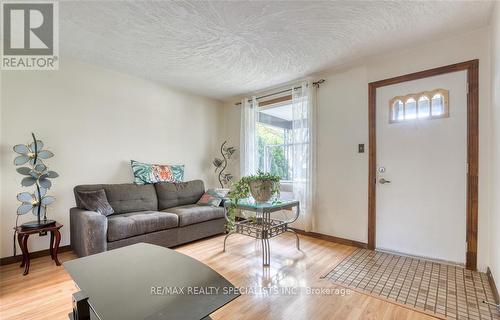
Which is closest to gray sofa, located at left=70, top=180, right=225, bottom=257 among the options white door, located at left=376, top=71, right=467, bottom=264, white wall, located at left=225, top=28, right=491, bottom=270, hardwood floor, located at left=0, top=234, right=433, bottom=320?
hardwood floor, located at left=0, top=234, right=433, bottom=320

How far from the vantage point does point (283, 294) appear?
1.89 meters

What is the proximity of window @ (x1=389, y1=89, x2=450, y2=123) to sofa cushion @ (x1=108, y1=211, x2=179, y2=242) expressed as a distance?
3.01 metres

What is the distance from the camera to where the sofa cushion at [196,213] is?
3031 mm

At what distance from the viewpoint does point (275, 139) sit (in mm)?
4191

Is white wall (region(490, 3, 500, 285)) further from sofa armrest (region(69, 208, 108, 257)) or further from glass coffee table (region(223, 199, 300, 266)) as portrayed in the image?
sofa armrest (region(69, 208, 108, 257))

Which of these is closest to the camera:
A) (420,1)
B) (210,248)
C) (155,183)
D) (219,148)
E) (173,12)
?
(420,1)

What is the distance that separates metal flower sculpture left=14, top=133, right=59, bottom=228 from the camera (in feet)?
7.86

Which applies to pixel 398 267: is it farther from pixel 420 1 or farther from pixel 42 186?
pixel 42 186

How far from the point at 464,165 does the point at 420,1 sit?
64.4 inches

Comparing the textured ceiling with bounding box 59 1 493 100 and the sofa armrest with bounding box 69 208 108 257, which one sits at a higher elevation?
the textured ceiling with bounding box 59 1 493 100

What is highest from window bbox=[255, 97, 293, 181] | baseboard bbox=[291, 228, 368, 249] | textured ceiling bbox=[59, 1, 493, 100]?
textured ceiling bbox=[59, 1, 493, 100]

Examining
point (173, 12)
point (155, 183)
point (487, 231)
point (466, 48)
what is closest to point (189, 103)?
point (155, 183)

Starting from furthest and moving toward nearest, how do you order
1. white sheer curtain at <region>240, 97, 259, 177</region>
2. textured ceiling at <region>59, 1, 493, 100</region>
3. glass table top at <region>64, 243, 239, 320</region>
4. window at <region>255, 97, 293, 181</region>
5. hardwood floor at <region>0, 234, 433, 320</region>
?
white sheer curtain at <region>240, 97, 259, 177</region>, window at <region>255, 97, 293, 181</region>, textured ceiling at <region>59, 1, 493, 100</region>, hardwood floor at <region>0, 234, 433, 320</region>, glass table top at <region>64, 243, 239, 320</region>

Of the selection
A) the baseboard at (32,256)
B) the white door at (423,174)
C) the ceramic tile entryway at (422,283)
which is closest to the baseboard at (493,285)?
the ceramic tile entryway at (422,283)
